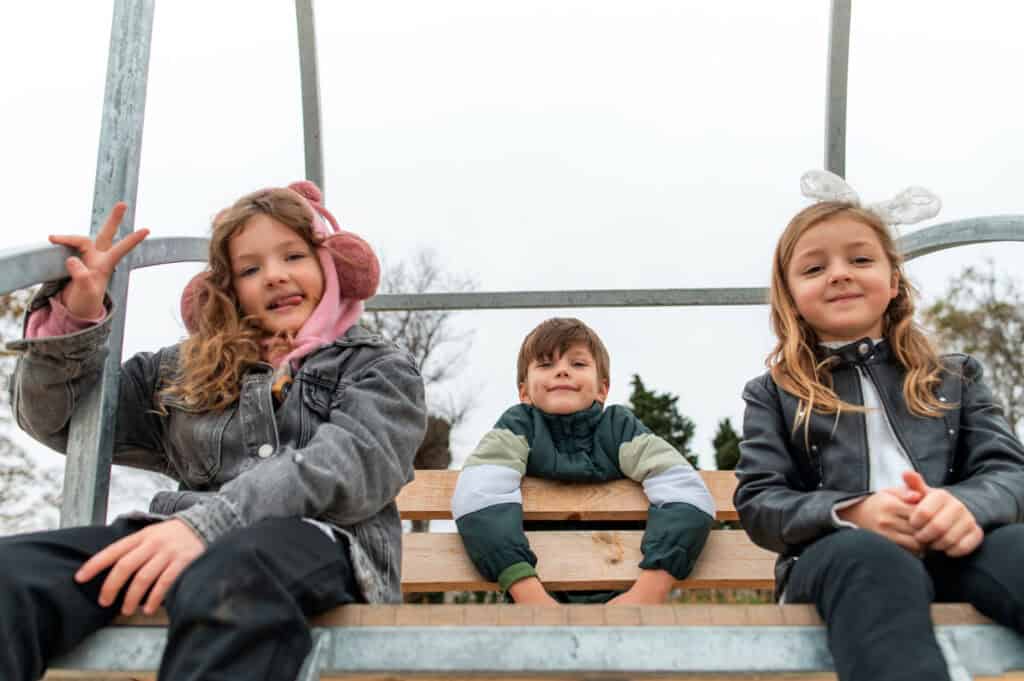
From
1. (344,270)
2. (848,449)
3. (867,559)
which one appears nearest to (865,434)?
(848,449)

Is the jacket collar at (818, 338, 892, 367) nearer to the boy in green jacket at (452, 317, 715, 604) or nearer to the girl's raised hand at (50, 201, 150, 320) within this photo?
the boy in green jacket at (452, 317, 715, 604)

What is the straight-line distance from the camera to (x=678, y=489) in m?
2.25

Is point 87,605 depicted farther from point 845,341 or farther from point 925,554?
point 845,341

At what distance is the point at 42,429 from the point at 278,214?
58cm

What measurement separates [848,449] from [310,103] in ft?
5.59

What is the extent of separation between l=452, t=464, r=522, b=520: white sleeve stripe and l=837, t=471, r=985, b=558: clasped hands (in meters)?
0.93

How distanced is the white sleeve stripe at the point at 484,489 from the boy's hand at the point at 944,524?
99 cm

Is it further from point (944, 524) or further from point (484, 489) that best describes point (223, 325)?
point (944, 524)

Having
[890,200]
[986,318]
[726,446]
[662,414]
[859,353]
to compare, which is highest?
[890,200]

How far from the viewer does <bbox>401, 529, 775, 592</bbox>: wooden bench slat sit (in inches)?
85.7

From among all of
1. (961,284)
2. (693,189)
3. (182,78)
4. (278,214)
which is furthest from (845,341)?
(961,284)

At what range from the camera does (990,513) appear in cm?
150

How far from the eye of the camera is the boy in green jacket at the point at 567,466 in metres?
2.13

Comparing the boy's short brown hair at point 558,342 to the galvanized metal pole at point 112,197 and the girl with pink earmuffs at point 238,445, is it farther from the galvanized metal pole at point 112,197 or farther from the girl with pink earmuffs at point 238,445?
the galvanized metal pole at point 112,197
